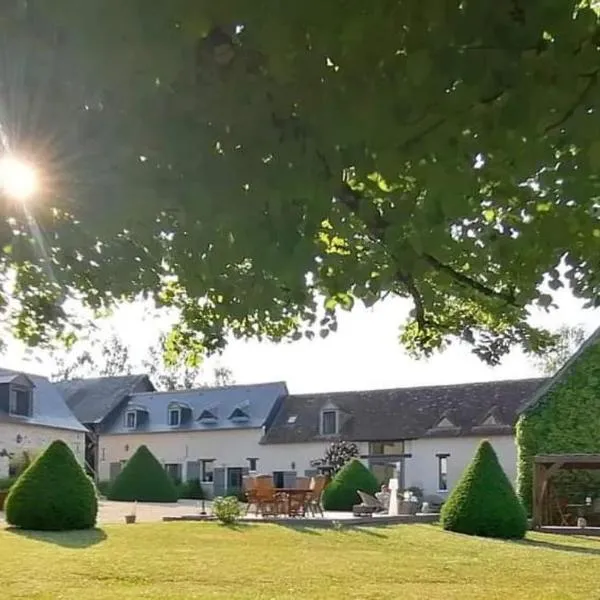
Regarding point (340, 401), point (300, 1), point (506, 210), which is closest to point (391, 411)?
point (340, 401)

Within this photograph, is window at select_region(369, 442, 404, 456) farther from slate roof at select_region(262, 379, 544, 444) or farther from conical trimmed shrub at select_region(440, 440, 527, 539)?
conical trimmed shrub at select_region(440, 440, 527, 539)

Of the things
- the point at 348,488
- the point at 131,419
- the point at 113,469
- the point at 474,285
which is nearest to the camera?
the point at 474,285

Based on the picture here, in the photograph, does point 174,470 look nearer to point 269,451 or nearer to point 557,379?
point 269,451

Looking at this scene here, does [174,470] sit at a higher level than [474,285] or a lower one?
lower

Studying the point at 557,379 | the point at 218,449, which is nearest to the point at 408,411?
the point at 218,449

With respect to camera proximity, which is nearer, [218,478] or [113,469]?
[218,478]

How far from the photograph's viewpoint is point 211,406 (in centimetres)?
4441

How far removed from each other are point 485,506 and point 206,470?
86.6ft

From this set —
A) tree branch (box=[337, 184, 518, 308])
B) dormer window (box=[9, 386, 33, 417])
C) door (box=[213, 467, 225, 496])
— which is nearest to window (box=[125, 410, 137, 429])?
door (box=[213, 467, 225, 496])

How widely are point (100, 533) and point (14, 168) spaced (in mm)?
12658

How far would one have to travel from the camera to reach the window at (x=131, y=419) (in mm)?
45319

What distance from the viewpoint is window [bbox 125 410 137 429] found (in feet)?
149

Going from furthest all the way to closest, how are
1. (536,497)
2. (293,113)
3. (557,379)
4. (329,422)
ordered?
(329,422) < (557,379) < (536,497) < (293,113)

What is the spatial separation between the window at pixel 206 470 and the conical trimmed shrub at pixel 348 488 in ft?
48.4
